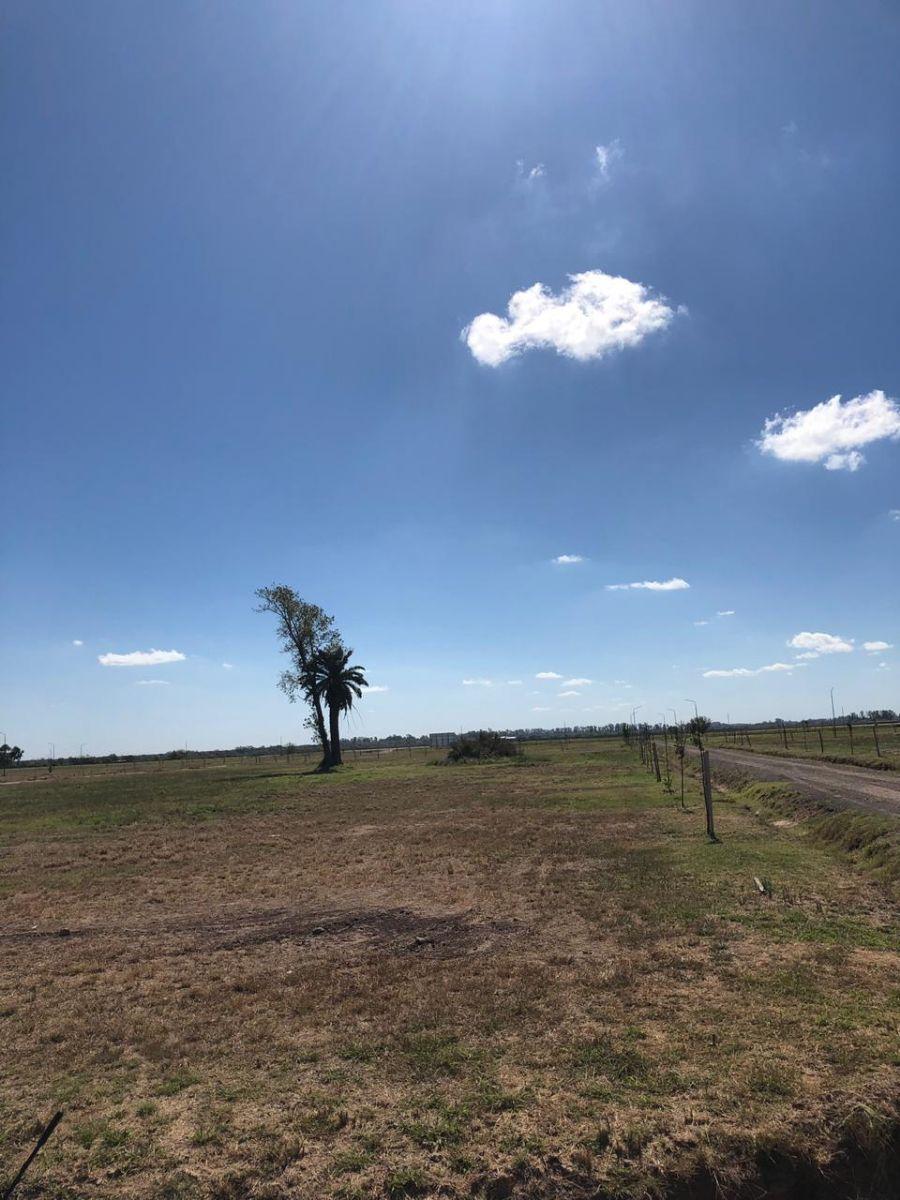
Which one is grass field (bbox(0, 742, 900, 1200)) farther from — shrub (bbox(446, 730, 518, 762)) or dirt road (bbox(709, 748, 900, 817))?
shrub (bbox(446, 730, 518, 762))

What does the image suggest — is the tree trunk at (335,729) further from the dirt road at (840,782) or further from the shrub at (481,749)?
the dirt road at (840,782)

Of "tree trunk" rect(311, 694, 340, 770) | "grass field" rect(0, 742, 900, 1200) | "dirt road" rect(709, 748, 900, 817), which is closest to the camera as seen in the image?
"grass field" rect(0, 742, 900, 1200)

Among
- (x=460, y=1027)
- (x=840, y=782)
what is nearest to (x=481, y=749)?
(x=840, y=782)

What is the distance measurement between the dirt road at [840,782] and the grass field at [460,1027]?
13.2 ft

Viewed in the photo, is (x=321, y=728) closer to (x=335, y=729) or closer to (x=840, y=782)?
(x=335, y=729)

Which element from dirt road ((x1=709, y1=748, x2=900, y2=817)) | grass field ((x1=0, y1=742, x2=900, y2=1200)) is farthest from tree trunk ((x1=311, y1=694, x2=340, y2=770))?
grass field ((x1=0, y1=742, x2=900, y2=1200))

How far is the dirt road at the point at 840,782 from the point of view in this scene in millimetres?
17750

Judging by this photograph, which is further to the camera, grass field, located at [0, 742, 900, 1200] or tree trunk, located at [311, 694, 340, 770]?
tree trunk, located at [311, 694, 340, 770]

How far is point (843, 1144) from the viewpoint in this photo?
4570 mm

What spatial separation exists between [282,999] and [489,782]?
32.0 meters

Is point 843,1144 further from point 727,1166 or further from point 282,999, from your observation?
point 282,999

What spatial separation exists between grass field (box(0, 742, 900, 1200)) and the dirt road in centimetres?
403

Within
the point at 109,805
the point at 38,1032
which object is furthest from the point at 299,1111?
the point at 109,805

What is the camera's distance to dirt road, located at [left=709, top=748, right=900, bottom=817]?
17.8 meters
